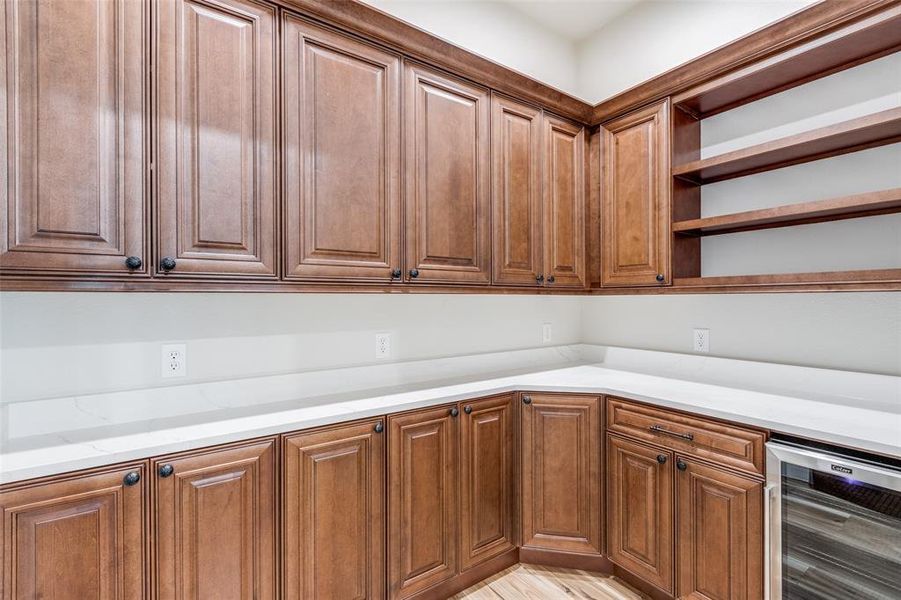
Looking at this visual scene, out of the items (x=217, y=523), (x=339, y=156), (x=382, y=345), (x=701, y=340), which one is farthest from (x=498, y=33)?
(x=217, y=523)

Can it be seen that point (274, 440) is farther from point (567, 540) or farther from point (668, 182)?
point (668, 182)

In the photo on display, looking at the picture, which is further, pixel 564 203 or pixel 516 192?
pixel 564 203

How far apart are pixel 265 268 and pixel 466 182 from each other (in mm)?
1011

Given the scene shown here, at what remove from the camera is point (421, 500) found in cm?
183

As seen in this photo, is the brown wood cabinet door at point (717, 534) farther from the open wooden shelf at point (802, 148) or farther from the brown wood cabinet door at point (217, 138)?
the brown wood cabinet door at point (217, 138)

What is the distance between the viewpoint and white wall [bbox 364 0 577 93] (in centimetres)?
225

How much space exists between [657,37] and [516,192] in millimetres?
1321

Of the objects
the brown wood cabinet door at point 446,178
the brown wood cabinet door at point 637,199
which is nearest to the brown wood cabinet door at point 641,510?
the brown wood cabinet door at point 637,199

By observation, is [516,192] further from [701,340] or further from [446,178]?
[701,340]

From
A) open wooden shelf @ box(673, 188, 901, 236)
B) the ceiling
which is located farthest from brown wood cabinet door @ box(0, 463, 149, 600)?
the ceiling

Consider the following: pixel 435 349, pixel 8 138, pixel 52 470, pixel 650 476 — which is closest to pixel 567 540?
pixel 650 476

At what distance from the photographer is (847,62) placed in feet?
6.00

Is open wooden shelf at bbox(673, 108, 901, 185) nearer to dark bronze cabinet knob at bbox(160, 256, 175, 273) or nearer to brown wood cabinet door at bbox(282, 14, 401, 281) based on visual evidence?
brown wood cabinet door at bbox(282, 14, 401, 281)

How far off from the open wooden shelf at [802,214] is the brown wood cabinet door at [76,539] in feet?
8.07
